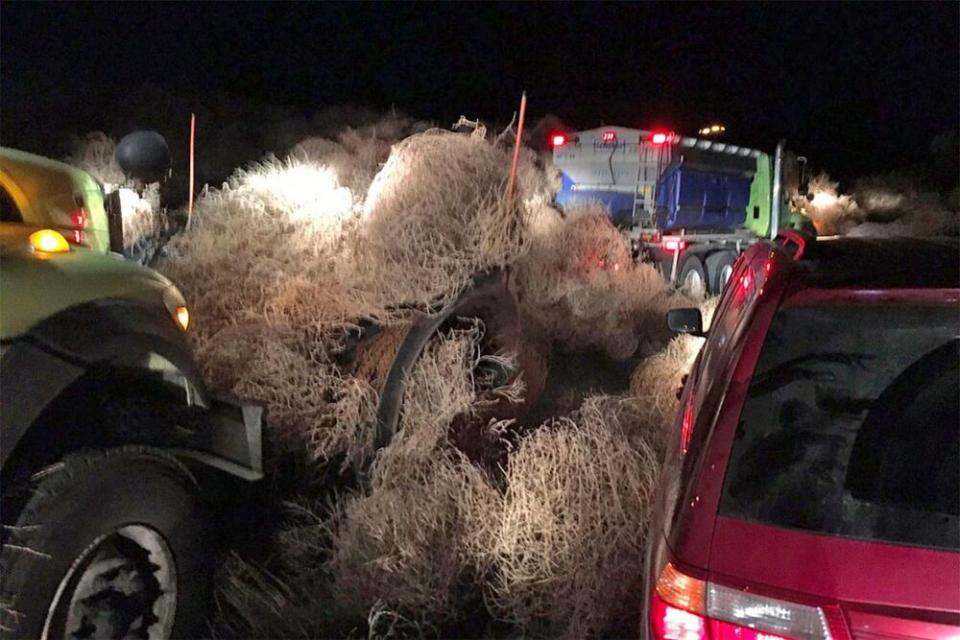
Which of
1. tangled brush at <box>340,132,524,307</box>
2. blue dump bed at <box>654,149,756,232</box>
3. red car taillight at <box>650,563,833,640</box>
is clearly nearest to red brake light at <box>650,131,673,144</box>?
blue dump bed at <box>654,149,756,232</box>

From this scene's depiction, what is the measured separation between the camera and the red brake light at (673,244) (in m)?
16.7

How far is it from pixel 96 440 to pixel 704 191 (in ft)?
51.2

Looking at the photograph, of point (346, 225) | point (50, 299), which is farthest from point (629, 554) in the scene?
point (346, 225)

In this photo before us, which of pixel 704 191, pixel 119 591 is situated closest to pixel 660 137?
pixel 704 191

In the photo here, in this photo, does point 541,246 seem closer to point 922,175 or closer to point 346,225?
point 346,225

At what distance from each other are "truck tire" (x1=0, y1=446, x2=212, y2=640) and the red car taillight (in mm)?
2218

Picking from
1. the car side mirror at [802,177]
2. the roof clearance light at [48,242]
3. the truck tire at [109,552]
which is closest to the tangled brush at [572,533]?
the truck tire at [109,552]

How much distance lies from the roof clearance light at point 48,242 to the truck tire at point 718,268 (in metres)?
13.1

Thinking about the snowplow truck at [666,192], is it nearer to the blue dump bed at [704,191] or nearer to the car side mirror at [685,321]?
the blue dump bed at [704,191]

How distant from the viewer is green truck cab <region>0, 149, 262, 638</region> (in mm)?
3225

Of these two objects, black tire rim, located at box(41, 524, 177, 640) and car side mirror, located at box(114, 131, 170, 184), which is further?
car side mirror, located at box(114, 131, 170, 184)

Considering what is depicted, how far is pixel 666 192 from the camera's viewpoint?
16766 millimetres

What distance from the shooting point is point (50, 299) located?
3.53 m

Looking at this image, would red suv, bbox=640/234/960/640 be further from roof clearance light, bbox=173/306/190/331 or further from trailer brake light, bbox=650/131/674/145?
trailer brake light, bbox=650/131/674/145
